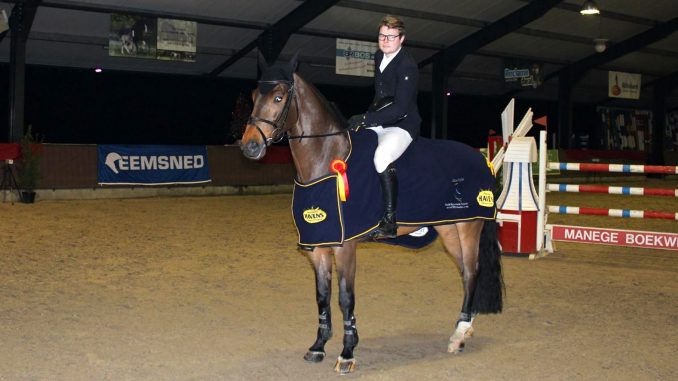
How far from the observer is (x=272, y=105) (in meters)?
4.25

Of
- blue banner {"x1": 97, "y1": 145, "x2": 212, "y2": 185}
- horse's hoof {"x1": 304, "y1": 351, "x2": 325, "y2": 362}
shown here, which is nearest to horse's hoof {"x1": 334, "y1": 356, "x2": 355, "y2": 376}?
horse's hoof {"x1": 304, "y1": 351, "x2": 325, "y2": 362}

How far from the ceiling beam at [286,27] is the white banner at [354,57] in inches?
61.9

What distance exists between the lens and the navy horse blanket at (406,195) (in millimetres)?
4363

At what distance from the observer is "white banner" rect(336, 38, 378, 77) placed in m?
20.1

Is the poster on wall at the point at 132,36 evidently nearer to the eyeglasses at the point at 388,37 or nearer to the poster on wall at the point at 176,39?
the poster on wall at the point at 176,39

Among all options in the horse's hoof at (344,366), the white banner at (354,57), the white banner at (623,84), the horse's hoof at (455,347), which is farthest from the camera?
the white banner at (623,84)

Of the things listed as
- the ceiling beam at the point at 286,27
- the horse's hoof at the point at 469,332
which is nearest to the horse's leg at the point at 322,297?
the horse's hoof at the point at 469,332

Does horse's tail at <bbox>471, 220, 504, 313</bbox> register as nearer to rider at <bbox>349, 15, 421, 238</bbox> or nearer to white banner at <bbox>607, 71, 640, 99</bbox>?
rider at <bbox>349, 15, 421, 238</bbox>

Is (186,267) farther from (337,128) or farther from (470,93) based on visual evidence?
(470,93)

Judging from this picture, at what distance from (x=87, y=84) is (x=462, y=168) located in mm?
18081

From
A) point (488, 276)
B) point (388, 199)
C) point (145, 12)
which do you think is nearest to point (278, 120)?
point (388, 199)

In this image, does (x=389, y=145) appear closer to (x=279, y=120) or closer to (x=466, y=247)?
(x=279, y=120)

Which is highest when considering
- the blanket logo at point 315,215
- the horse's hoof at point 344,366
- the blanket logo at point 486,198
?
the blanket logo at point 486,198

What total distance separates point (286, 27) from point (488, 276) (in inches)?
577
